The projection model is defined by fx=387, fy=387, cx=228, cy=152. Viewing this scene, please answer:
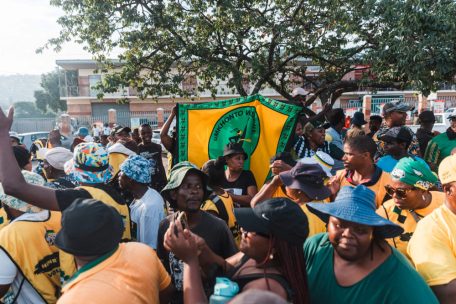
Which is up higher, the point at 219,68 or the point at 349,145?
the point at 219,68

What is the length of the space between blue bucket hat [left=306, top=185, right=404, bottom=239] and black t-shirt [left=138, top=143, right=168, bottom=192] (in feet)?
13.9

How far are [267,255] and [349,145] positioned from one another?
2239 mm

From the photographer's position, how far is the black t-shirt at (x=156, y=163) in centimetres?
606

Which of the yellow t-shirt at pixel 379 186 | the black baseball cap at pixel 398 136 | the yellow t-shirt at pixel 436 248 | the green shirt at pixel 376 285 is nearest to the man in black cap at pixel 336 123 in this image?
the black baseball cap at pixel 398 136

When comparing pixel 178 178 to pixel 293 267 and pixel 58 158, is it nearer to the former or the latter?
pixel 293 267

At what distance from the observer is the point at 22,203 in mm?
2350

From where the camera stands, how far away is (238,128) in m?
5.21

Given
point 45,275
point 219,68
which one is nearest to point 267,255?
point 45,275

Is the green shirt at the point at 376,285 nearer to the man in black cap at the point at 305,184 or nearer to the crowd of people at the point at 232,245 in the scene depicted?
the crowd of people at the point at 232,245

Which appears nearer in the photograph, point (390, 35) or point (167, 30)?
point (390, 35)

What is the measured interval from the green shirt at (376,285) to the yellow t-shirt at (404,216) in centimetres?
71

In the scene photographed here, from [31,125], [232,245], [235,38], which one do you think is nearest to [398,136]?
[232,245]

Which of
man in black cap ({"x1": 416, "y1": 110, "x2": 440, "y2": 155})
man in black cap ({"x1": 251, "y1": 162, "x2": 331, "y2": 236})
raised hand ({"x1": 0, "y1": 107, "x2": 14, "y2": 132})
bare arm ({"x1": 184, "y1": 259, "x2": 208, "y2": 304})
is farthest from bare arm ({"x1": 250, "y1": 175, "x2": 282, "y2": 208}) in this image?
man in black cap ({"x1": 416, "y1": 110, "x2": 440, "y2": 155})

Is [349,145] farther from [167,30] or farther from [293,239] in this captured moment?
[167,30]
